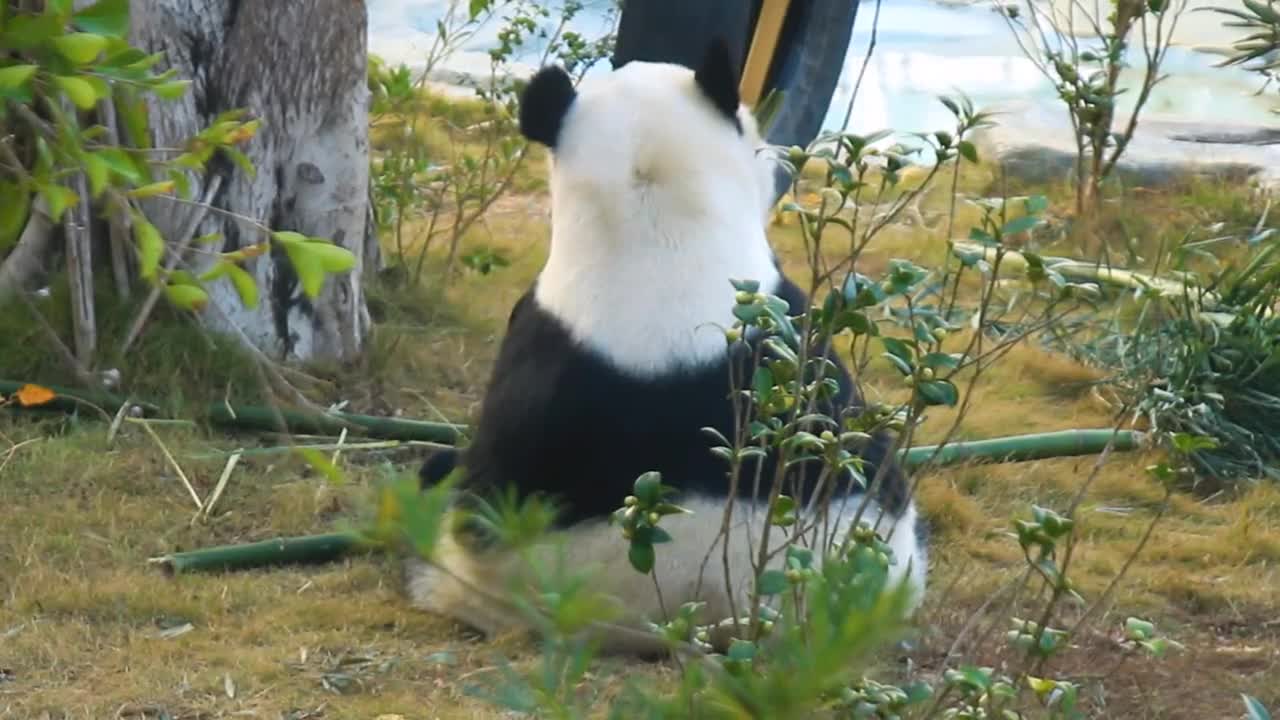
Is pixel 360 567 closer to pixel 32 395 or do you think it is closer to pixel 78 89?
pixel 32 395

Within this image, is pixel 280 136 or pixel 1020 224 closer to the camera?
pixel 1020 224

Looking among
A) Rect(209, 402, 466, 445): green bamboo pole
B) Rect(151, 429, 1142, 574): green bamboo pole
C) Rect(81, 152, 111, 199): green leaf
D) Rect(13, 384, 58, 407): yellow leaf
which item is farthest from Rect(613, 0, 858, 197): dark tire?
Rect(81, 152, 111, 199): green leaf

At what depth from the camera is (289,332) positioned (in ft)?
14.7

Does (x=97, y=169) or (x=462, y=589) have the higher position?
(x=97, y=169)

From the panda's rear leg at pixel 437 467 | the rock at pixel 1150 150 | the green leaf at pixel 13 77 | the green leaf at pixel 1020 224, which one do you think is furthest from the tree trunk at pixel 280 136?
the rock at pixel 1150 150

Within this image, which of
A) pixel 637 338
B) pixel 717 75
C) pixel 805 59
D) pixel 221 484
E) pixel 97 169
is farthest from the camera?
Answer: pixel 805 59

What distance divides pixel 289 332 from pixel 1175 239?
112 inches

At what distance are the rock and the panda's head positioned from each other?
3771 mm

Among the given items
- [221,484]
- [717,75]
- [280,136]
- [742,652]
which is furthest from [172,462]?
[742,652]

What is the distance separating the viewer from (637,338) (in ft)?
9.18

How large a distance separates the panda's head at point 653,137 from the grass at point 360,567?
741mm

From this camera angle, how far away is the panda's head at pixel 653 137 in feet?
9.37

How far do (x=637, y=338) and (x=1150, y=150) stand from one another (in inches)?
200

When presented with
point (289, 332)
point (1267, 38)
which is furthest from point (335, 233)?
point (1267, 38)
